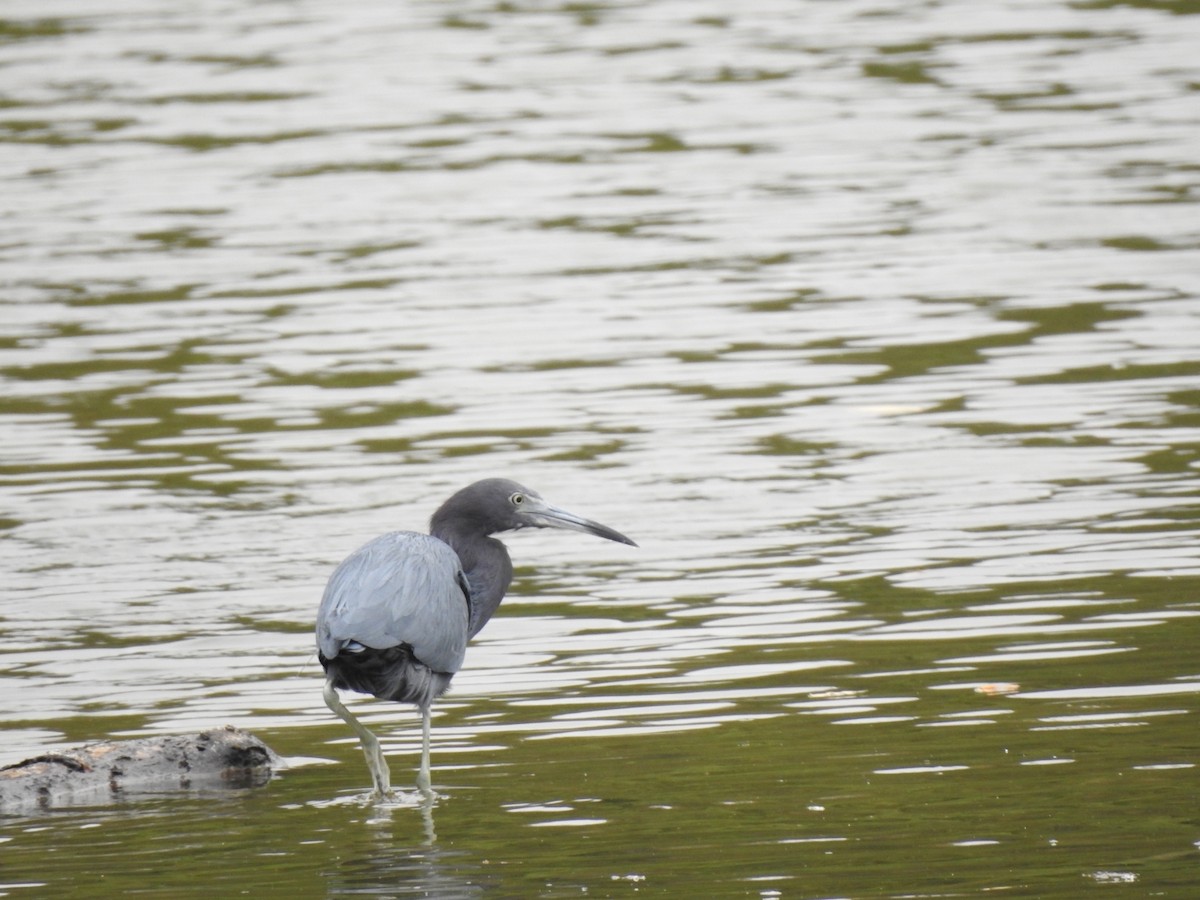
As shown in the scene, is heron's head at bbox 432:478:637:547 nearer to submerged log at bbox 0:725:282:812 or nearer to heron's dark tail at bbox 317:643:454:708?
heron's dark tail at bbox 317:643:454:708

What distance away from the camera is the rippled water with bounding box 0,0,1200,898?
703cm

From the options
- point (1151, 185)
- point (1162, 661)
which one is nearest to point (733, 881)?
point (1162, 661)

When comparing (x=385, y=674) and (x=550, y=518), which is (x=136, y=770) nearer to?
(x=385, y=674)

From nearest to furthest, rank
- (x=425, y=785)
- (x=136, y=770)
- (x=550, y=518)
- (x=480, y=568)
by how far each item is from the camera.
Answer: (x=425, y=785) → (x=136, y=770) → (x=480, y=568) → (x=550, y=518)

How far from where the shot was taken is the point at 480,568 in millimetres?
8609

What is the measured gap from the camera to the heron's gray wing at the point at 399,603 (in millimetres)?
7504

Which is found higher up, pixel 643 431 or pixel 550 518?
pixel 550 518

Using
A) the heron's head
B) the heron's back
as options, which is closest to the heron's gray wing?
the heron's back

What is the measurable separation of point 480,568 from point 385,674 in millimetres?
969

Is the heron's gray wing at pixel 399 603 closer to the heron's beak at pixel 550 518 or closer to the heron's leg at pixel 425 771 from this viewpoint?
the heron's leg at pixel 425 771

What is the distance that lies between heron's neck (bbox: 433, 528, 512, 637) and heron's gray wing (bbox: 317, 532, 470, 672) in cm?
28

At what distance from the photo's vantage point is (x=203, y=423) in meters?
13.5

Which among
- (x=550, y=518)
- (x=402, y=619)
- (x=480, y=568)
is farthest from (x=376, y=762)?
(x=550, y=518)

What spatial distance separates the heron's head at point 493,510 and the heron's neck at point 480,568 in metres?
0.04
